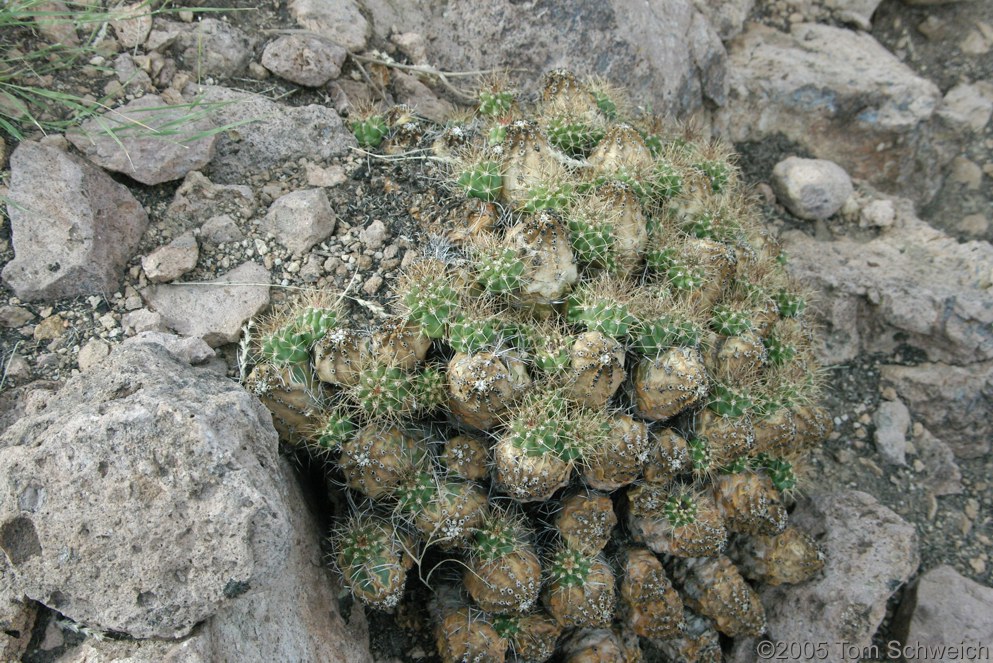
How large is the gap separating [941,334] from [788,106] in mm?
1732

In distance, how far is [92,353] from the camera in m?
3.21

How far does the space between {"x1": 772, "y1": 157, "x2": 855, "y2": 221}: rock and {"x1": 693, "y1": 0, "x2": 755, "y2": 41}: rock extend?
1043 mm

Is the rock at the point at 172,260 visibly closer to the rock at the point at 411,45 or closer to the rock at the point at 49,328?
the rock at the point at 49,328

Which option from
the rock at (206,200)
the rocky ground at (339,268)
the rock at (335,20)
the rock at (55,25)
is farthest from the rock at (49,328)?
the rock at (335,20)

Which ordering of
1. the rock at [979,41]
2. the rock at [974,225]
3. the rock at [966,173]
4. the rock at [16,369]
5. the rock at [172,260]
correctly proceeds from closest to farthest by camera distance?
the rock at [16,369] → the rock at [172,260] → the rock at [974,225] → the rock at [966,173] → the rock at [979,41]

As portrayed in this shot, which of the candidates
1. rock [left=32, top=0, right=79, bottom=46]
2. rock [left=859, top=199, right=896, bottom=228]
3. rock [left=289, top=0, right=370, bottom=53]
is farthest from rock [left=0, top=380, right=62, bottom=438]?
rock [left=859, top=199, right=896, bottom=228]

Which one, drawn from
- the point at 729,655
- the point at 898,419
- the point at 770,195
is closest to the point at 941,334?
the point at 898,419

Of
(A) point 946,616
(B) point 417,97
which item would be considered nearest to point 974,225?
(A) point 946,616

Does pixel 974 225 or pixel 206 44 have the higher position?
pixel 206 44

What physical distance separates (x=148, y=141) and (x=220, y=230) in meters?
0.50

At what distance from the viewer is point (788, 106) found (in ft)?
17.3

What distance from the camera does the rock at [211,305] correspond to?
11.2 feet

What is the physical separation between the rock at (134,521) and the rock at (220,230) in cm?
123

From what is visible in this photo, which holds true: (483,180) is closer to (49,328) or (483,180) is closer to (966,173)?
(49,328)
